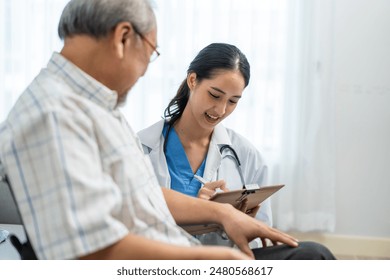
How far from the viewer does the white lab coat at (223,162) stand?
6.64 feet

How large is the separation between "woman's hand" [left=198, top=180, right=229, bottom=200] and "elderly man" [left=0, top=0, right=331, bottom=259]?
21.1 inches

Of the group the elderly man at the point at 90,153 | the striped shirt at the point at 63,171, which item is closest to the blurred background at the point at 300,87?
the elderly man at the point at 90,153

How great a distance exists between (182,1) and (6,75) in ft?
4.09

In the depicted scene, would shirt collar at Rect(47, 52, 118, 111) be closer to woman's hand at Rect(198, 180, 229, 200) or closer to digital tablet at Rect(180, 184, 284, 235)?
digital tablet at Rect(180, 184, 284, 235)

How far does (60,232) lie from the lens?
0.93 metres

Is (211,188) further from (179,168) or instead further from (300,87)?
(300,87)

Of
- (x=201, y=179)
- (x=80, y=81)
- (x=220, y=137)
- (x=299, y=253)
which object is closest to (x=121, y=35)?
(x=80, y=81)

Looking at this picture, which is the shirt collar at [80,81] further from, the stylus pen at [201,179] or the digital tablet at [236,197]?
the stylus pen at [201,179]

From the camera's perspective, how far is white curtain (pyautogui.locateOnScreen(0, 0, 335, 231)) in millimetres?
3264

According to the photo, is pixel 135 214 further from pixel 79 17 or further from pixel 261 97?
pixel 261 97

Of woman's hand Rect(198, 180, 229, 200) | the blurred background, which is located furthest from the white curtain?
woman's hand Rect(198, 180, 229, 200)

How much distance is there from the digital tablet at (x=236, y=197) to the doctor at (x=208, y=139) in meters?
0.33

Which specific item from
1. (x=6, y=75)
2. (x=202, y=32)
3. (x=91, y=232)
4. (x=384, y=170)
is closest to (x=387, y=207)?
(x=384, y=170)
